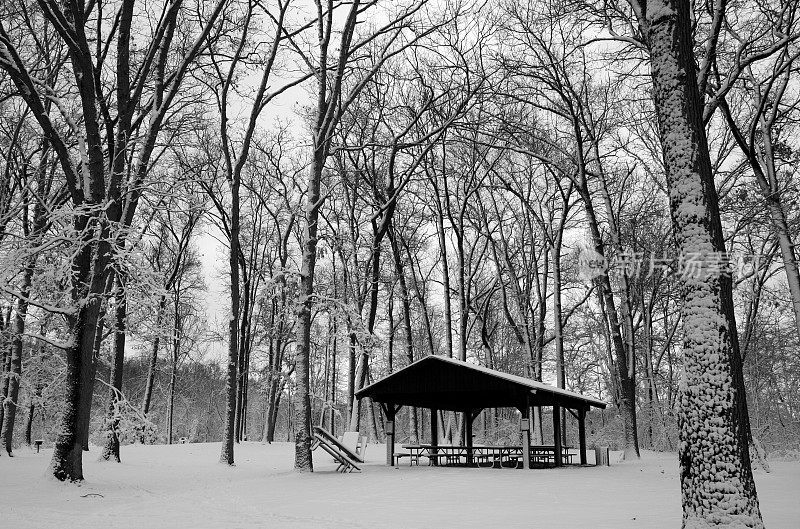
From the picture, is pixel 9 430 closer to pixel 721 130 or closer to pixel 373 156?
pixel 373 156

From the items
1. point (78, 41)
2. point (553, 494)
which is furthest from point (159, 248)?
point (553, 494)

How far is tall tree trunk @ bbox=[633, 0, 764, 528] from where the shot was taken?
20.1 feet

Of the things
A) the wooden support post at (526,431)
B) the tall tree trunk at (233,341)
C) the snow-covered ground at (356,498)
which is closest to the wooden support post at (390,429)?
the snow-covered ground at (356,498)

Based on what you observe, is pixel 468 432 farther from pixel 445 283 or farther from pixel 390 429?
pixel 445 283

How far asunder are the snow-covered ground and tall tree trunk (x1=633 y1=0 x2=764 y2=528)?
146cm

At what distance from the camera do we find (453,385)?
54.9 ft

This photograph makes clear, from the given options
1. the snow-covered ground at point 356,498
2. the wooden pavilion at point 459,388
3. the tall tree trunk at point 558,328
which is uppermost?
the tall tree trunk at point 558,328

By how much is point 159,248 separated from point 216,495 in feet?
63.8

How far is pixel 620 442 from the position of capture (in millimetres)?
30766

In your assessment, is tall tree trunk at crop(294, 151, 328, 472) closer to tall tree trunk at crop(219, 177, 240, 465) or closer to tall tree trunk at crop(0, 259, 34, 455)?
tall tree trunk at crop(219, 177, 240, 465)

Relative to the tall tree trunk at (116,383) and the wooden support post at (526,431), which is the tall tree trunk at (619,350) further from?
the tall tree trunk at (116,383)

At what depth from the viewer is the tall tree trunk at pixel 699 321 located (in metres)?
6.13

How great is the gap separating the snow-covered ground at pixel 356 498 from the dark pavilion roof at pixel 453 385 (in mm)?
2038

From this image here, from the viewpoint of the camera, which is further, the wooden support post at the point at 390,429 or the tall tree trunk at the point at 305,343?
the wooden support post at the point at 390,429
